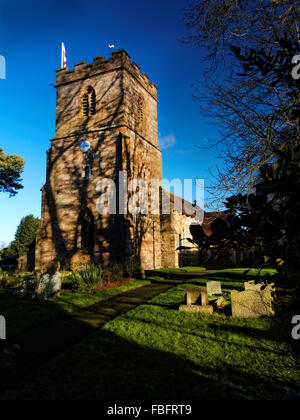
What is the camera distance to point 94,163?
702 inches

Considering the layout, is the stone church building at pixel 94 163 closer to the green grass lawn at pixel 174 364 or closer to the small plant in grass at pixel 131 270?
the small plant in grass at pixel 131 270

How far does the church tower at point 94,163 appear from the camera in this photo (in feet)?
55.2

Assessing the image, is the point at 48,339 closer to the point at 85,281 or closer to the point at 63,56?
the point at 85,281

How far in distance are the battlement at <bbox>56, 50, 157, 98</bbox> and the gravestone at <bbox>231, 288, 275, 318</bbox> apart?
1703 cm

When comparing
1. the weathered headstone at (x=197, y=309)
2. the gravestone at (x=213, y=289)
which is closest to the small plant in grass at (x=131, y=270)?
the gravestone at (x=213, y=289)

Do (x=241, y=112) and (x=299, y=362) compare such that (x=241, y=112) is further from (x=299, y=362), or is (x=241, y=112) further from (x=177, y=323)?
(x=177, y=323)

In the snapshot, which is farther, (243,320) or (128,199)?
(128,199)

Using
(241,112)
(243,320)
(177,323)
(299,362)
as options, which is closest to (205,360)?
(299,362)

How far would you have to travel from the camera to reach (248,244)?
162cm

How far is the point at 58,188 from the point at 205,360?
55.6 ft

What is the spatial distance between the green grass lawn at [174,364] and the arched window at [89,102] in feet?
54.6

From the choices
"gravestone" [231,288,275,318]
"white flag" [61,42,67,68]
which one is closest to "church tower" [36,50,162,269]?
"white flag" [61,42,67,68]

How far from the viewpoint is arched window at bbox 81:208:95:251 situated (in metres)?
17.5

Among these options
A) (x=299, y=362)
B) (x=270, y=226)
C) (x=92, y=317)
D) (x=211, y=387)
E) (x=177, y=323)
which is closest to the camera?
(x=270, y=226)
